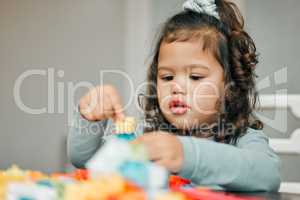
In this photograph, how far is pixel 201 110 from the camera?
3.04 ft

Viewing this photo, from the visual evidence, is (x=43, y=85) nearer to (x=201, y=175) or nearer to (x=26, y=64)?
(x=26, y=64)

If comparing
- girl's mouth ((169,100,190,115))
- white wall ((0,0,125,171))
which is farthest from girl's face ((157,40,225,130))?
white wall ((0,0,125,171))

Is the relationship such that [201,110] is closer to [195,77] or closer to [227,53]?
[195,77]

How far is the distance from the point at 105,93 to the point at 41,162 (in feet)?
5.24

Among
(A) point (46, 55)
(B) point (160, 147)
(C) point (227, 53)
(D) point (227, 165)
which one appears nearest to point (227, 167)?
(D) point (227, 165)

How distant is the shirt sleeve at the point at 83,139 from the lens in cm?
86

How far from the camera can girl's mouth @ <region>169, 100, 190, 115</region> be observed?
89 cm

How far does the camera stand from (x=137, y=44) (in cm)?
203

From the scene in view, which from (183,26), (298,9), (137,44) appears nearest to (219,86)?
(183,26)

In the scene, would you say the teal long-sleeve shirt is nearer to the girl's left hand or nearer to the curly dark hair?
the girl's left hand

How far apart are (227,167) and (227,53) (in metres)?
0.44

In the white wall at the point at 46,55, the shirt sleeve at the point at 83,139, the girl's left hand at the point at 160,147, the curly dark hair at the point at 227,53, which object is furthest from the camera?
the white wall at the point at 46,55

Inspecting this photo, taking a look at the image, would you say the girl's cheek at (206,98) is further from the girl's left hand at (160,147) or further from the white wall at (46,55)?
the white wall at (46,55)

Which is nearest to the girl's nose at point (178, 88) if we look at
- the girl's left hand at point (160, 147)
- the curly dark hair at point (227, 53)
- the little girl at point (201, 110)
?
the little girl at point (201, 110)
